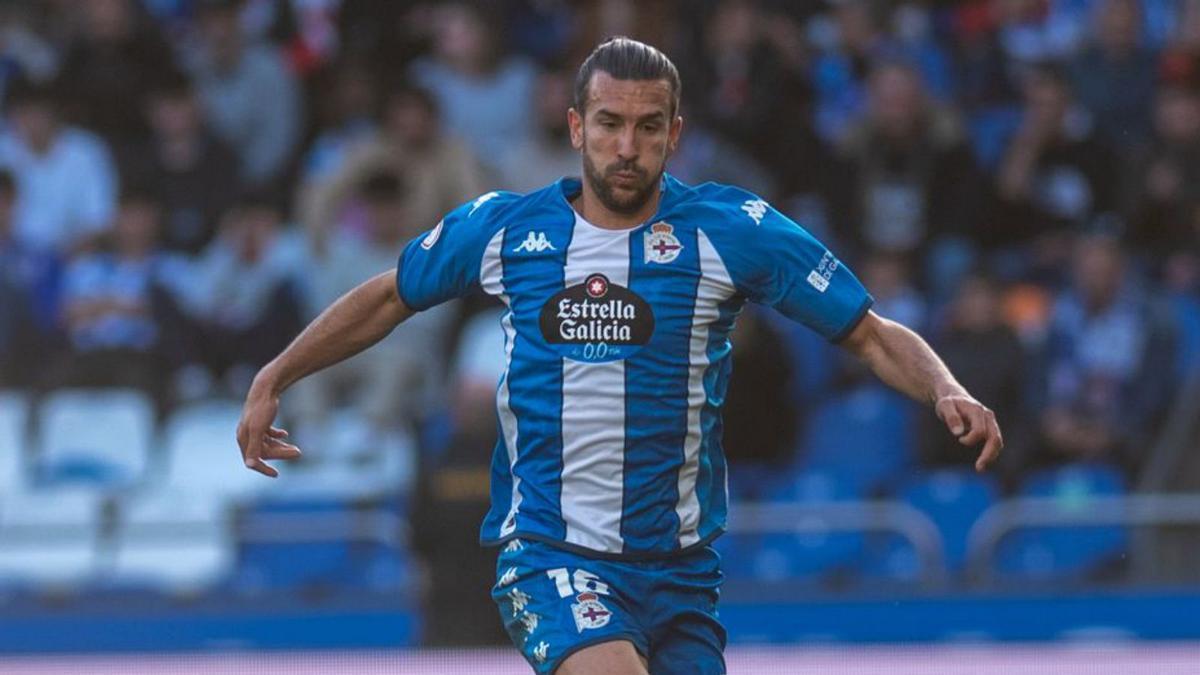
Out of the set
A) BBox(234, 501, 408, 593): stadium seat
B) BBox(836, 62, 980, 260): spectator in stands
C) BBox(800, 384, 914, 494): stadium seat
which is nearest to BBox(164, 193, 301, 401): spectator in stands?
BBox(234, 501, 408, 593): stadium seat

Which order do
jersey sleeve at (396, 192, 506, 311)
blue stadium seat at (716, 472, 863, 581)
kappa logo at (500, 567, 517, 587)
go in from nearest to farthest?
kappa logo at (500, 567, 517, 587), jersey sleeve at (396, 192, 506, 311), blue stadium seat at (716, 472, 863, 581)

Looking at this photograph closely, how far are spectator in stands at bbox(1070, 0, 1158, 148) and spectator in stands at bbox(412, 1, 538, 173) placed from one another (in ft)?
11.0

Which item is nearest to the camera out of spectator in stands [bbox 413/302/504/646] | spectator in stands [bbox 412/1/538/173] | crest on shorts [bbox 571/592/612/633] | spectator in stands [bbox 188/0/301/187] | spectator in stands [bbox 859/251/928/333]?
crest on shorts [bbox 571/592/612/633]

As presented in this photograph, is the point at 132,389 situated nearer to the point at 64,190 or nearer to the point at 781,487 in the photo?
the point at 64,190

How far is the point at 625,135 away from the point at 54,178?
9294 millimetres

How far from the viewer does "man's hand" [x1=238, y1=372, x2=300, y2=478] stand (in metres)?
5.57

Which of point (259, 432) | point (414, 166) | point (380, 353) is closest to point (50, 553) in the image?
point (380, 353)

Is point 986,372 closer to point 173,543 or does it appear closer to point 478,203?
point 173,543

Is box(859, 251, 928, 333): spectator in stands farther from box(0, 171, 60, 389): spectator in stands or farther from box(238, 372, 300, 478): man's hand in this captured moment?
box(238, 372, 300, 478): man's hand

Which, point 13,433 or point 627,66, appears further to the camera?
point 13,433

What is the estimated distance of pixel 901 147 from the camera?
515 inches

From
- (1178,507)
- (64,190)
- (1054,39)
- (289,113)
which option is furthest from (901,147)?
(64,190)

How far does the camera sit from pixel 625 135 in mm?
5281

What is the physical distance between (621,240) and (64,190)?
29.9ft
